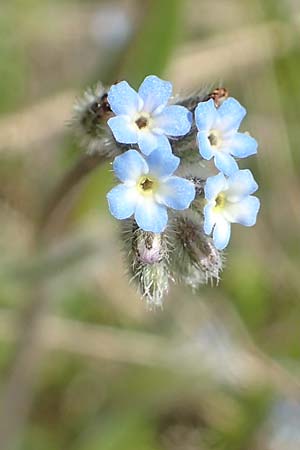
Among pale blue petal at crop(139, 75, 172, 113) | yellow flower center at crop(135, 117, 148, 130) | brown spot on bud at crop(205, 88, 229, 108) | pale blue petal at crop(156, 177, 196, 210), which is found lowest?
pale blue petal at crop(156, 177, 196, 210)

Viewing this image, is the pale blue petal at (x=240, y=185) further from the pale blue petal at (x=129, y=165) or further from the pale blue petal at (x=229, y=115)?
the pale blue petal at (x=129, y=165)

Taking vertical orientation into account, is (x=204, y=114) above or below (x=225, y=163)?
above

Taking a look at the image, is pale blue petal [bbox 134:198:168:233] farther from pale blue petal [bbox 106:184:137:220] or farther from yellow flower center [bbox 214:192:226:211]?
yellow flower center [bbox 214:192:226:211]

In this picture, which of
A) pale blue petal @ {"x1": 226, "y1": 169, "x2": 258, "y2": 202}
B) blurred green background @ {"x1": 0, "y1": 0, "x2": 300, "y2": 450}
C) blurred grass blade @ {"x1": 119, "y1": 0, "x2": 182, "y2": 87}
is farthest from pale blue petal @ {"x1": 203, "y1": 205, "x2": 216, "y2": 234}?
blurred grass blade @ {"x1": 119, "y1": 0, "x2": 182, "y2": 87}

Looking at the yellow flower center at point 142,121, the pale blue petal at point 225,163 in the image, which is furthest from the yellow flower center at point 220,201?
the yellow flower center at point 142,121

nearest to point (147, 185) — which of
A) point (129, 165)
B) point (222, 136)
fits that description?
point (129, 165)

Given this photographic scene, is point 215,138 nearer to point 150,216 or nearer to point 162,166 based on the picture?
point 162,166
